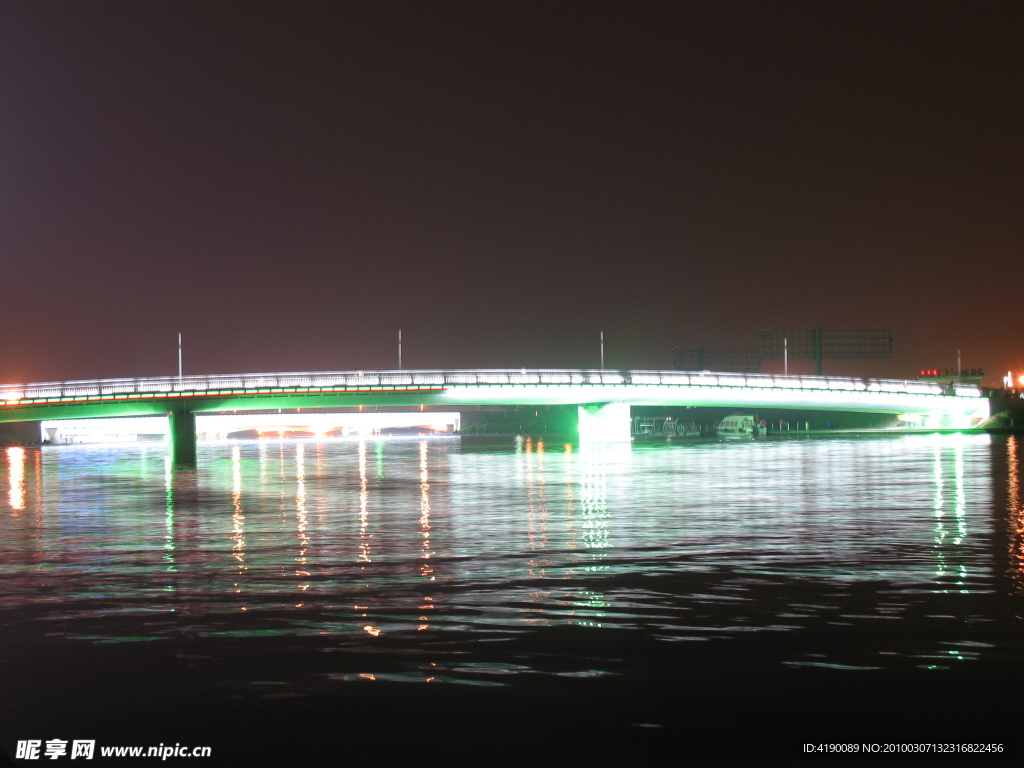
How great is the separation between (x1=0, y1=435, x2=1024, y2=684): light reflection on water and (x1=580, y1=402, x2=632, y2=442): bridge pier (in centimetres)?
6870

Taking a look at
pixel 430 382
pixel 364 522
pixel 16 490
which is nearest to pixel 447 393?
pixel 430 382

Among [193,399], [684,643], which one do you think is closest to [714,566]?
[684,643]

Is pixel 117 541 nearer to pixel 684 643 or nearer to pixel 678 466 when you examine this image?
pixel 684 643

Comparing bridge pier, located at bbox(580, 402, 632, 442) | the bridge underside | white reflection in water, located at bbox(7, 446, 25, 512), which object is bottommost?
white reflection in water, located at bbox(7, 446, 25, 512)

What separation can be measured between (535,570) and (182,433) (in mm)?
81892

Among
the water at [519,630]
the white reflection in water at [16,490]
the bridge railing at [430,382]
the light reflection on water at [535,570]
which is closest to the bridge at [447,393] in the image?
the bridge railing at [430,382]

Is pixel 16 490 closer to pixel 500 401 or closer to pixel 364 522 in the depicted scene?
pixel 364 522

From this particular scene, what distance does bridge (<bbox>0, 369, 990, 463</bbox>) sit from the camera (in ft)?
313

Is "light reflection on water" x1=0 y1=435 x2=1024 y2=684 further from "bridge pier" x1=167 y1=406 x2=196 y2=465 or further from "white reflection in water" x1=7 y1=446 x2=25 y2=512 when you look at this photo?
"bridge pier" x1=167 y1=406 x2=196 y2=465

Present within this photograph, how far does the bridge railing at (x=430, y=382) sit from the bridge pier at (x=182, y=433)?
2.80 meters

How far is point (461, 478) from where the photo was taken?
58.9 meters

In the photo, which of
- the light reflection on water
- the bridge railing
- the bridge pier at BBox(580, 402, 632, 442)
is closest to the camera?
the light reflection on water

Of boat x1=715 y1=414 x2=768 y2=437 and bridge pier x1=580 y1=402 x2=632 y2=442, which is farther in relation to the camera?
boat x1=715 y1=414 x2=768 y2=437

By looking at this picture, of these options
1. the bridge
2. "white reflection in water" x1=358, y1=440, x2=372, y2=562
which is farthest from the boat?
"white reflection in water" x1=358, y1=440, x2=372, y2=562
